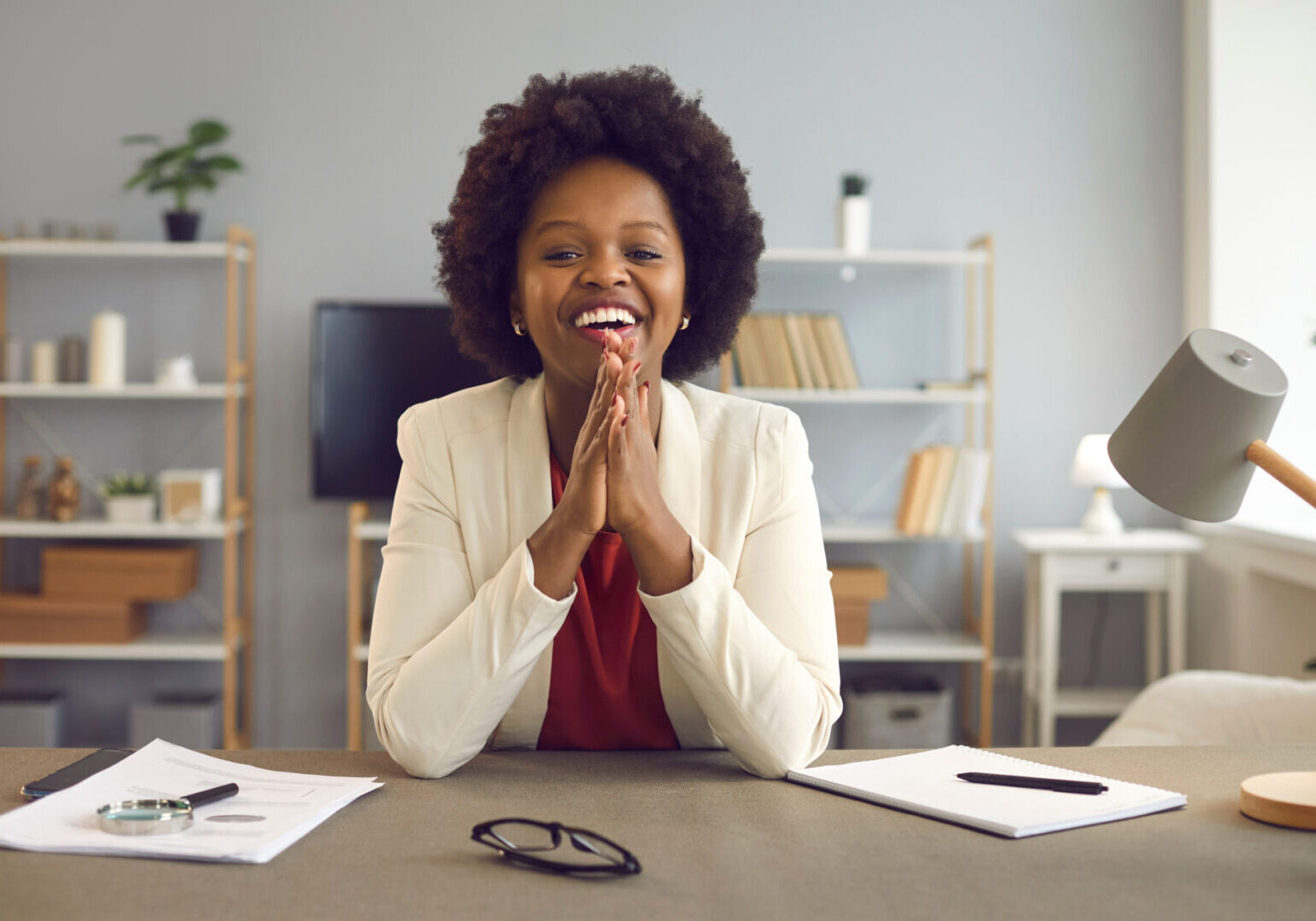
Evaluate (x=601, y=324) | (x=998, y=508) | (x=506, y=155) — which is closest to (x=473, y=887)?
(x=601, y=324)

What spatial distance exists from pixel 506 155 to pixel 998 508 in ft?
8.97

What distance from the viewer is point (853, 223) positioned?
3.43m

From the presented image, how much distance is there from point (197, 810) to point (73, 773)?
17 centimetres

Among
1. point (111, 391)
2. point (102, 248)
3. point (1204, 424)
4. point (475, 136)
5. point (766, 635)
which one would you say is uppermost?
point (475, 136)

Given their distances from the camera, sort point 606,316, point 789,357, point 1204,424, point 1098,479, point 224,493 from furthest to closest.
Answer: point 224,493 → point 789,357 → point 1098,479 → point 606,316 → point 1204,424

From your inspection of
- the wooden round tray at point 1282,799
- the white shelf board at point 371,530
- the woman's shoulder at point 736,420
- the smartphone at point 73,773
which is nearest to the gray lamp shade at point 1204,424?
the wooden round tray at point 1282,799

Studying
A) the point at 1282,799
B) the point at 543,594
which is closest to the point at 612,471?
the point at 543,594

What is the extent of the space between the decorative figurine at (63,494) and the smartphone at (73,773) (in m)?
2.64

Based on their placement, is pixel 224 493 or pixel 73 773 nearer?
pixel 73 773

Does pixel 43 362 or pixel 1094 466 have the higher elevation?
pixel 43 362

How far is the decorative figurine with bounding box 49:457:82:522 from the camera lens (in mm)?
3459

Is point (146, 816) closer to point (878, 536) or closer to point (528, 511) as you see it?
point (528, 511)

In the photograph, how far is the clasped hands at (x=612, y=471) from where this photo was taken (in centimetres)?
114

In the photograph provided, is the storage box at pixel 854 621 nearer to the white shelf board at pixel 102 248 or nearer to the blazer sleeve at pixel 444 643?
the white shelf board at pixel 102 248
